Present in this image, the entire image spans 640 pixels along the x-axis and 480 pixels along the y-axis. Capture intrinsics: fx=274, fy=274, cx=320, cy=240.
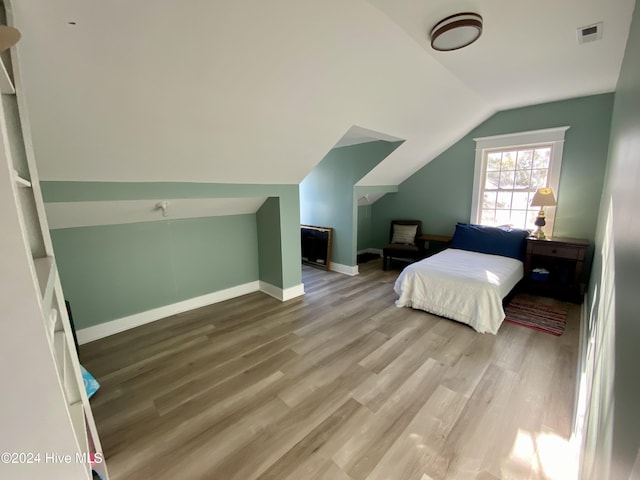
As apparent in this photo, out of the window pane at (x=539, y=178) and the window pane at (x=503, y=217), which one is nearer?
the window pane at (x=539, y=178)

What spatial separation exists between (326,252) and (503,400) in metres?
3.28

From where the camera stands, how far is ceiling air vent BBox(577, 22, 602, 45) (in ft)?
6.40

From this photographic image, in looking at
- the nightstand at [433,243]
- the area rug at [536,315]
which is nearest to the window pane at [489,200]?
the nightstand at [433,243]

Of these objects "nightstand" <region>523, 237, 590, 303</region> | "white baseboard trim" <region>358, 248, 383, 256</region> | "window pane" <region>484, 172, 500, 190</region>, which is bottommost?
"white baseboard trim" <region>358, 248, 383, 256</region>

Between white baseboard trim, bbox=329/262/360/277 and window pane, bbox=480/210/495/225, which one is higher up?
window pane, bbox=480/210/495/225

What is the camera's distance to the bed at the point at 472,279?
8.94 feet

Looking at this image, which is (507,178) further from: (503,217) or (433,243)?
(433,243)

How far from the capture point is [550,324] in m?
2.86

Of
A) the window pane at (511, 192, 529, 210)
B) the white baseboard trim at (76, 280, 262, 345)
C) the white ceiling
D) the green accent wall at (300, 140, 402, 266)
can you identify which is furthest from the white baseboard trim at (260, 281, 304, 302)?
the window pane at (511, 192, 529, 210)

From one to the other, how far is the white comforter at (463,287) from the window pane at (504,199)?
106cm

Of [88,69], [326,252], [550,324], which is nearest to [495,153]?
[550,324]

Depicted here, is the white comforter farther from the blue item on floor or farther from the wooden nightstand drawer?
the blue item on floor

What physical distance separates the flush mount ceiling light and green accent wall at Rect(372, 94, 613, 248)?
2.59 m

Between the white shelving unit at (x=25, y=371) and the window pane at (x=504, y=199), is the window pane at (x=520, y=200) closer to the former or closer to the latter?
the window pane at (x=504, y=199)
